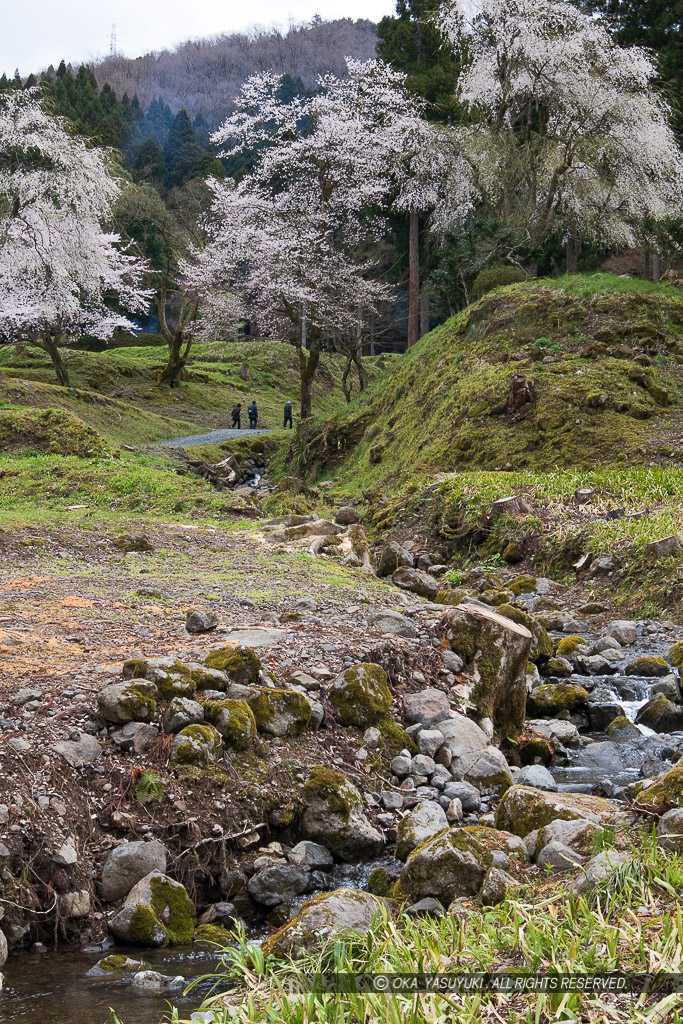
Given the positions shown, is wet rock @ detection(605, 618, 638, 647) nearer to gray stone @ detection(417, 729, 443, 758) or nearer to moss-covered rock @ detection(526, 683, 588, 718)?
moss-covered rock @ detection(526, 683, 588, 718)

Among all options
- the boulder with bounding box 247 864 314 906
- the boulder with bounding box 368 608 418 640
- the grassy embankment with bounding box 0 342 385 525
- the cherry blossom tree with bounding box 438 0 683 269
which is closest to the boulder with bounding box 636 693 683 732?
the boulder with bounding box 368 608 418 640

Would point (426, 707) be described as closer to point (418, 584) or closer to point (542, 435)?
point (418, 584)

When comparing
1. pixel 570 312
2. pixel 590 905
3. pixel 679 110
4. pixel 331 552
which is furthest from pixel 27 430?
pixel 679 110

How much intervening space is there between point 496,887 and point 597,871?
18.2 inches

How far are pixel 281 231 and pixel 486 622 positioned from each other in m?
21.1

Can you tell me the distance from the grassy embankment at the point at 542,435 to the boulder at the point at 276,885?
6.78 m

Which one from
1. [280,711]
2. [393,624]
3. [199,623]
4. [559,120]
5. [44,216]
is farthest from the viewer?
[44,216]

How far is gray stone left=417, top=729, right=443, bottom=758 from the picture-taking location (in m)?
5.31

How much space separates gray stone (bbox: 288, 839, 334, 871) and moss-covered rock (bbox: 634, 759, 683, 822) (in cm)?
156

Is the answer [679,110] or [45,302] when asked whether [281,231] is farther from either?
[679,110]

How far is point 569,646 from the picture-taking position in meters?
8.28

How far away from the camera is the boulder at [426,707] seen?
5637mm

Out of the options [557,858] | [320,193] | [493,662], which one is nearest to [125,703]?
[557,858]

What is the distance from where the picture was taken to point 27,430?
731 inches
